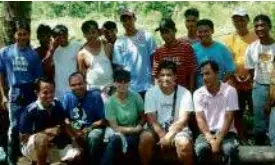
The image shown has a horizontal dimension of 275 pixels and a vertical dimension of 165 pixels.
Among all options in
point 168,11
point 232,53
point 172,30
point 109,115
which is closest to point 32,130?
point 109,115

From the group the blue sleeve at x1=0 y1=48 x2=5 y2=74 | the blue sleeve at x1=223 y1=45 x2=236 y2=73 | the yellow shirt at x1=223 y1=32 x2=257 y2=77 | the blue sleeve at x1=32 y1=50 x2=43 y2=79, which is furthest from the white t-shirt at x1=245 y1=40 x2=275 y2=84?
the blue sleeve at x1=0 y1=48 x2=5 y2=74

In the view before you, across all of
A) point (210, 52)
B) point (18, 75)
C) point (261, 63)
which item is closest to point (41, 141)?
point (18, 75)

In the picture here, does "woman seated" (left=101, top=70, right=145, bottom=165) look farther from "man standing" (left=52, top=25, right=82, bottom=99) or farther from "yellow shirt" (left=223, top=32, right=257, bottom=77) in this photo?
"yellow shirt" (left=223, top=32, right=257, bottom=77)

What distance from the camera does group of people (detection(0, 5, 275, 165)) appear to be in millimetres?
6156

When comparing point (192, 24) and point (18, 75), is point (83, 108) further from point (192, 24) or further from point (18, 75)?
point (192, 24)

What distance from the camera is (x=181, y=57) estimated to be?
6.53 m

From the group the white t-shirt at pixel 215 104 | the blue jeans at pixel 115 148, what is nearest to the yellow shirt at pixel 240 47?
the white t-shirt at pixel 215 104

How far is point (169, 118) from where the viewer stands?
20.7ft

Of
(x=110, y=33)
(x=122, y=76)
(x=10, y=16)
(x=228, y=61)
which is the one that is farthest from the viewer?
(x=10, y=16)

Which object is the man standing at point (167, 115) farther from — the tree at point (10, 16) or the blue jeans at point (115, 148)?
the tree at point (10, 16)

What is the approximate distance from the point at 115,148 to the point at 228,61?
5.79 ft

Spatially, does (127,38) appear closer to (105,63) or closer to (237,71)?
(105,63)

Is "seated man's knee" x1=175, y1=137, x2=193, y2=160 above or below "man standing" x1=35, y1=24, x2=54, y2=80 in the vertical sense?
below

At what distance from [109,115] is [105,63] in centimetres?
73
